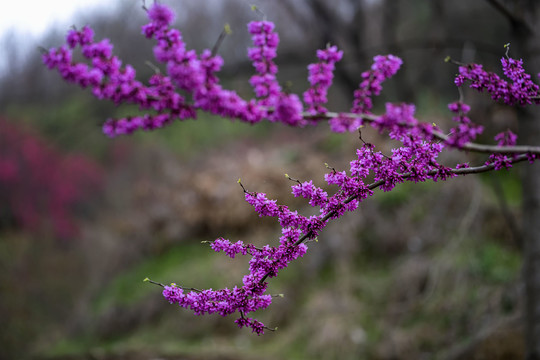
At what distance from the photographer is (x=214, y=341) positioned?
610cm

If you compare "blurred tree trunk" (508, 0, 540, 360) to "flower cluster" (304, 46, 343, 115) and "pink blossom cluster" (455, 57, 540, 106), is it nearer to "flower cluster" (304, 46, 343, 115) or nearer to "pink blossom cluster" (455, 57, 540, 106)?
"pink blossom cluster" (455, 57, 540, 106)

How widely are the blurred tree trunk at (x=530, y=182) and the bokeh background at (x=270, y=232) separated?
294 millimetres

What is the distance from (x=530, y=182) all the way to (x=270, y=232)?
4.67 metres

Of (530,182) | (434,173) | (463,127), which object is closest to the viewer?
(434,173)

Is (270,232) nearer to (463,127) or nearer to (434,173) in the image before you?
(463,127)

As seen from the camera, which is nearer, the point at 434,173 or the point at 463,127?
the point at 434,173

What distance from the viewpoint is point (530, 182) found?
9.46 ft

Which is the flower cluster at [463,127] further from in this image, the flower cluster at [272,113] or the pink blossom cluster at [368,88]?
the pink blossom cluster at [368,88]

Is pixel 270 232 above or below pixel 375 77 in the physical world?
above

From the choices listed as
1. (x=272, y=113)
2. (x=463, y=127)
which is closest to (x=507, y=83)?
(x=463, y=127)

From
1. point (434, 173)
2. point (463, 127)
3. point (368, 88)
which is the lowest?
point (434, 173)

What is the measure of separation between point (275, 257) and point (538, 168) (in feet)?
6.57

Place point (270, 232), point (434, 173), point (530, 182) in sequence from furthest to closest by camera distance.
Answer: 1. point (270, 232)
2. point (530, 182)
3. point (434, 173)

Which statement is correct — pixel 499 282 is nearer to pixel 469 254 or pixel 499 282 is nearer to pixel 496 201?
pixel 469 254
